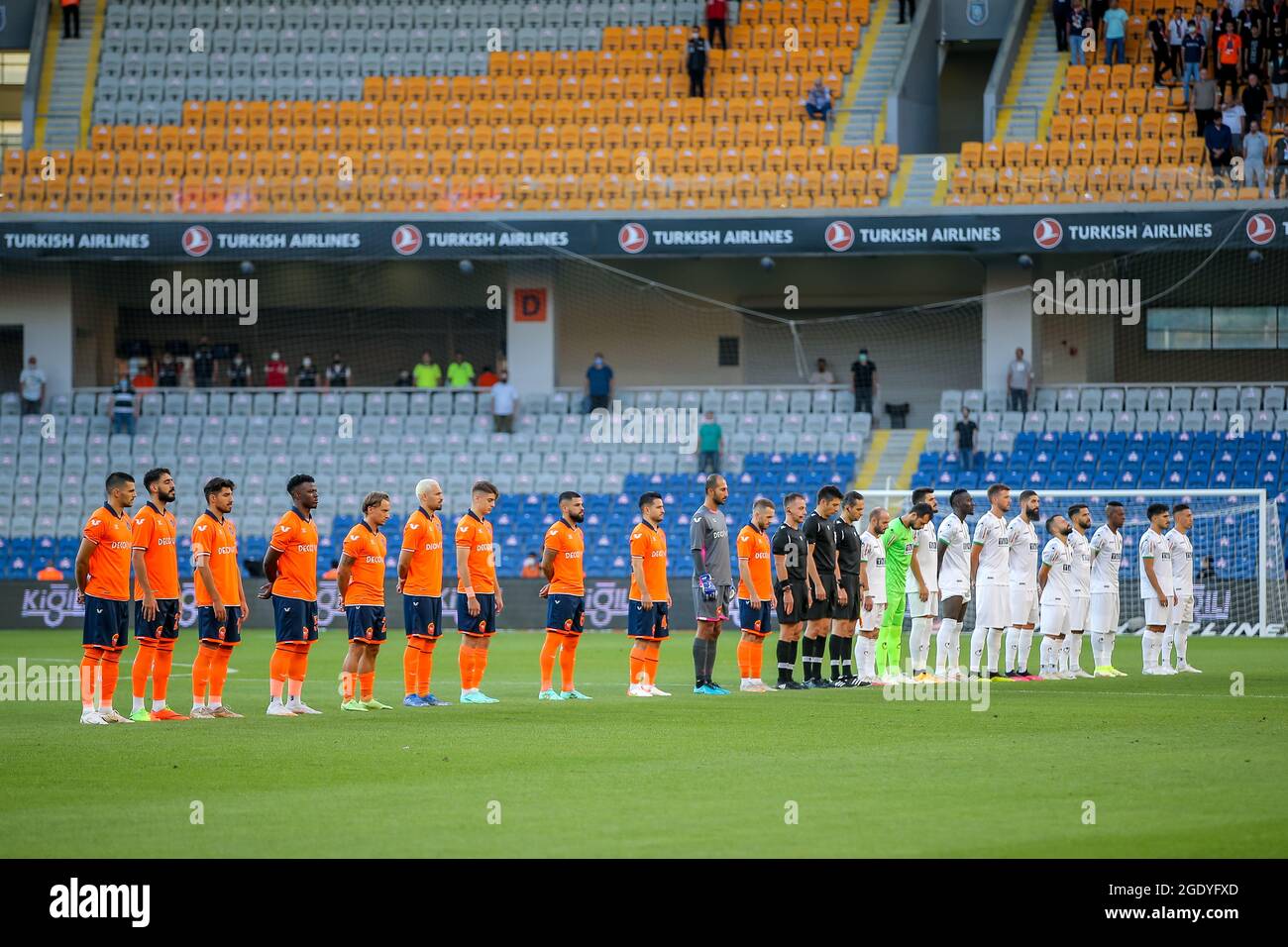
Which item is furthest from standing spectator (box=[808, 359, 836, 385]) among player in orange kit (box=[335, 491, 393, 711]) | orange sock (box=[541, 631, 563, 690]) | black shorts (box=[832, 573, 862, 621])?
player in orange kit (box=[335, 491, 393, 711])

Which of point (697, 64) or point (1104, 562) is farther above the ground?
point (697, 64)

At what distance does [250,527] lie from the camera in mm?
36062

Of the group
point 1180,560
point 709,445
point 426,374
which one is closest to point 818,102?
point 709,445

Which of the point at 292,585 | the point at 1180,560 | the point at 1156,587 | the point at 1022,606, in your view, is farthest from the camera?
the point at 1180,560

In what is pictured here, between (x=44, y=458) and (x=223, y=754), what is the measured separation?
26.6 metres

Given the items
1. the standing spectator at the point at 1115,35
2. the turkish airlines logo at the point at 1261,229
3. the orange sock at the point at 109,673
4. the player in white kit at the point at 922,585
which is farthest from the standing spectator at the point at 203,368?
the orange sock at the point at 109,673

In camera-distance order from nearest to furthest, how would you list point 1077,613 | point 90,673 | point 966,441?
point 90,673
point 1077,613
point 966,441

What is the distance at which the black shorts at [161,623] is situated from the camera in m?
15.3

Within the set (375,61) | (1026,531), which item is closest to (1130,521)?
(1026,531)

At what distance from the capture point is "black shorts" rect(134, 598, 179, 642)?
602 inches

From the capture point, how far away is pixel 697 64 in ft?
129

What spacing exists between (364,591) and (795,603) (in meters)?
4.94

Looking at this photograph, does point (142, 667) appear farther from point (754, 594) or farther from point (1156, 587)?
point (1156, 587)

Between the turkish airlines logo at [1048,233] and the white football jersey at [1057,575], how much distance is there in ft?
51.2
